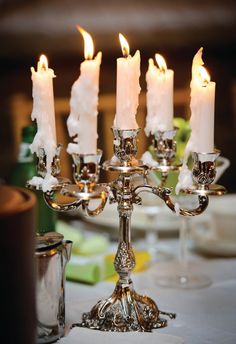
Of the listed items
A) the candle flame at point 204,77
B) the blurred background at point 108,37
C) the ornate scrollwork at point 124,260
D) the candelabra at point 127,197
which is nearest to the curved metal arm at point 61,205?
the candelabra at point 127,197

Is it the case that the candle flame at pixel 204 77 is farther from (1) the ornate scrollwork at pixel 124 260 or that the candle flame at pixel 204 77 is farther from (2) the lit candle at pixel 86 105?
(1) the ornate scrollwork at pixel 124 260

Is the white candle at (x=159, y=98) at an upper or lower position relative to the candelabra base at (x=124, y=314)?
upper

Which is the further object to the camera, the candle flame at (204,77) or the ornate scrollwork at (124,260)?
the ornate scrollwork at (124,260)

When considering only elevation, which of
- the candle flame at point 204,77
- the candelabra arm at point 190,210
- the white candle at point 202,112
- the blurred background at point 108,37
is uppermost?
the blurred background at point 108,37

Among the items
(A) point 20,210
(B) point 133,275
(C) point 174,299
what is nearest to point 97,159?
(A) point 20,210

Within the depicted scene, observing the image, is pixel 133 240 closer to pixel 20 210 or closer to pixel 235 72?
pixel 20 210

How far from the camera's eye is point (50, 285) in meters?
1.01

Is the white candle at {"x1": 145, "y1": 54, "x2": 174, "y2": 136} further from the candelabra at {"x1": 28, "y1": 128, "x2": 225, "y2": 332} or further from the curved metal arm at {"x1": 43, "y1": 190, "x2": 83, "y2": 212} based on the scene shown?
the curved metal arm at {"x1": 43, "y1": 190, "x2": 83, "y2": 212}

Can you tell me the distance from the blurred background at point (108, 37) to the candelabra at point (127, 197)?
6.58 ft

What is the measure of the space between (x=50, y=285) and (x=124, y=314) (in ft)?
0.49

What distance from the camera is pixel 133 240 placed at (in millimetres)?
1654

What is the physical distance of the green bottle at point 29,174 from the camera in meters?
1.43

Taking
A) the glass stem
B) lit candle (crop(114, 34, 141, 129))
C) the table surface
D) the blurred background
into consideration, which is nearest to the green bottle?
the table surface

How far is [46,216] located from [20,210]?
0.75 meters
